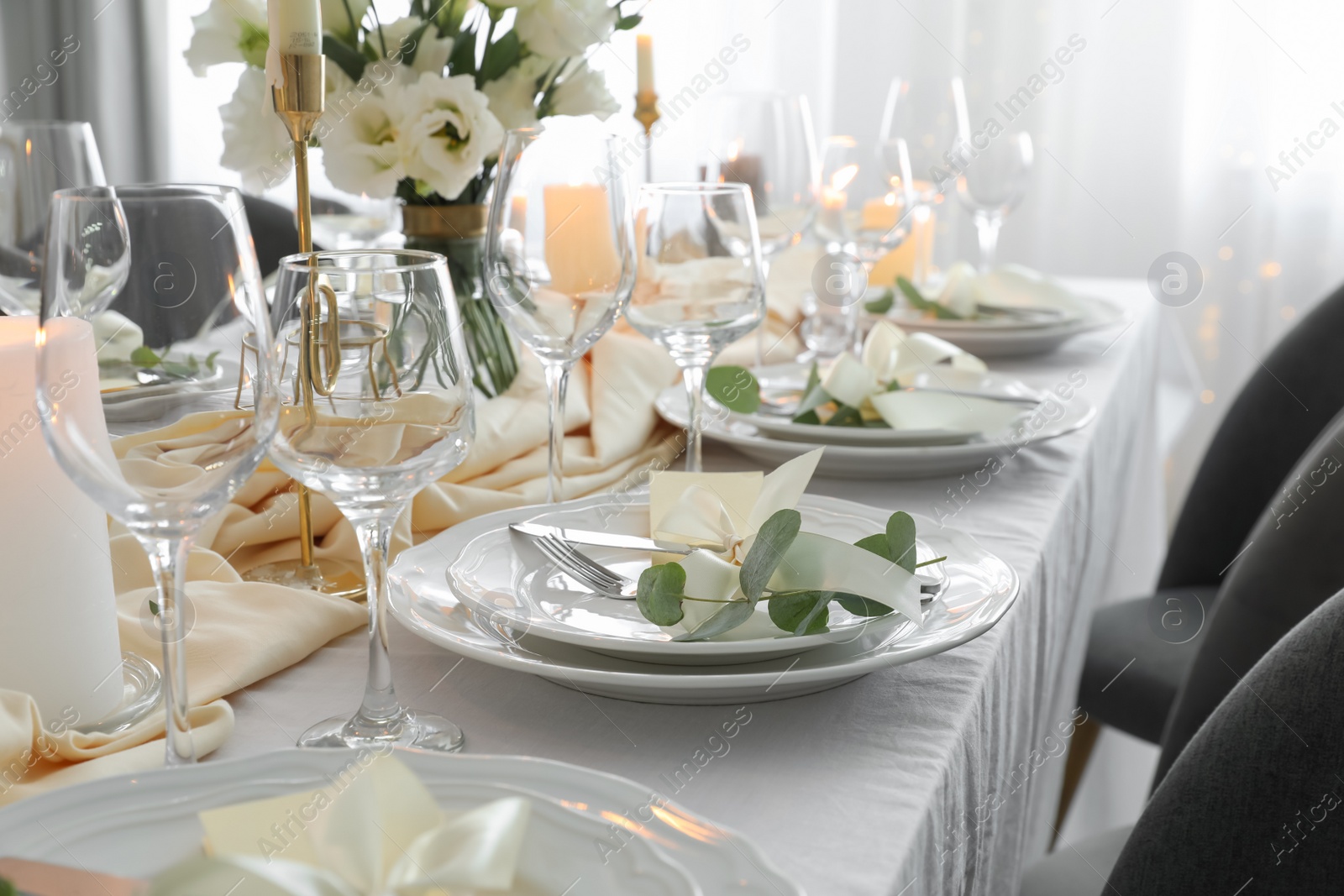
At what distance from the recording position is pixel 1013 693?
732 millimetres

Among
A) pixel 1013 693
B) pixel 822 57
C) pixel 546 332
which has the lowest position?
pixel 1013 693

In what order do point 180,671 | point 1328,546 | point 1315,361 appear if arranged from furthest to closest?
point 1315,361 < point 1328,546 < point 180,671

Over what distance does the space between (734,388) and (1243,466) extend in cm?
93

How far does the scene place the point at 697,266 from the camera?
0.83 meters

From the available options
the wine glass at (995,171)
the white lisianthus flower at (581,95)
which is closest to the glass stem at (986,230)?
the wine glass at (995,171)

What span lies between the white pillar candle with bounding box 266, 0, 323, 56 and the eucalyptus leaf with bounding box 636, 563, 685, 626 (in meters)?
0.36

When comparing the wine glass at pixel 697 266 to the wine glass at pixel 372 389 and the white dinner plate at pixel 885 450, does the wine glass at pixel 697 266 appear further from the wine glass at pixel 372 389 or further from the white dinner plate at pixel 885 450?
Result: the wine glass at pixel 372 389

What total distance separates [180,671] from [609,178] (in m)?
0.41

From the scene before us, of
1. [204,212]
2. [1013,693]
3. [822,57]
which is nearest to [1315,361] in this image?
[1013,693]

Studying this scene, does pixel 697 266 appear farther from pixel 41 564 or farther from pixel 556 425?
pixel 41 564

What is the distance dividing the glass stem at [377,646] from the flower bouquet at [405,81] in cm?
43

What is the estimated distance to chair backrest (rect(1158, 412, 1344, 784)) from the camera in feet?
3.34

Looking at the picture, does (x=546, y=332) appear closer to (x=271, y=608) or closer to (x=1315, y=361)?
(x=271, y=608)

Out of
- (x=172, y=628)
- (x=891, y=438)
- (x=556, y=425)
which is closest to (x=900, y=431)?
(x=891, y=438)
